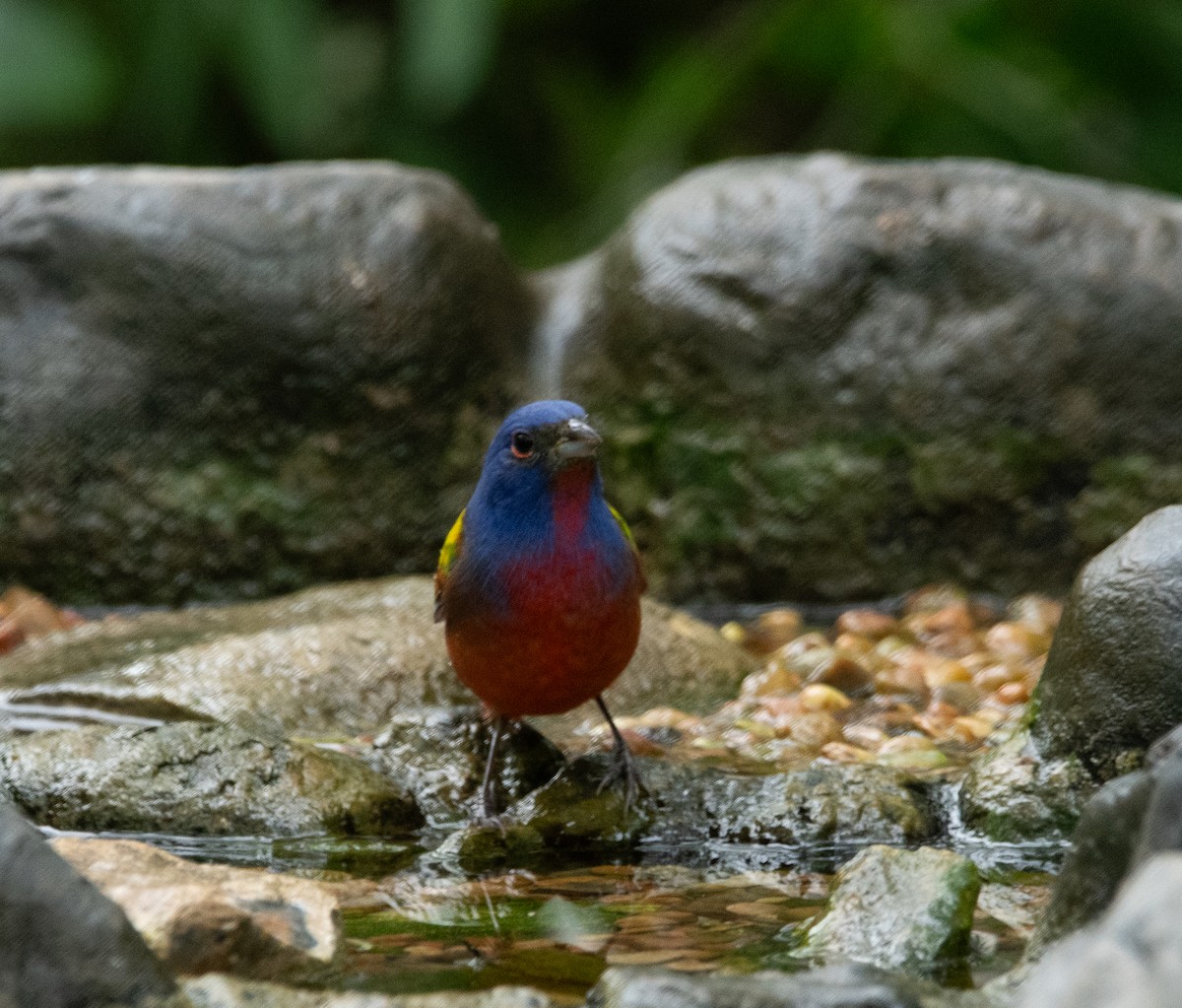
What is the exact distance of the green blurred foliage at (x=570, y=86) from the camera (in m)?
9.14

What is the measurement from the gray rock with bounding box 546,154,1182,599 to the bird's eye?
2.64 metres

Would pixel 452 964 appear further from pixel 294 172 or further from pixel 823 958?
pixel 294 172

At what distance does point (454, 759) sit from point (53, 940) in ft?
6.19

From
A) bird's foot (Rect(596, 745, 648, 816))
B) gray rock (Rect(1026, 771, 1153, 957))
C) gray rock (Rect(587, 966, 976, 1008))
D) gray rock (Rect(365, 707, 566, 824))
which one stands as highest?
gray rock (Rect(1026, 771, 1153, 957))

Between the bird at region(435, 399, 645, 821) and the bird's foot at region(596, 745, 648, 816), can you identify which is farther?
the bird's foot at region(596, 745, 648, 816)

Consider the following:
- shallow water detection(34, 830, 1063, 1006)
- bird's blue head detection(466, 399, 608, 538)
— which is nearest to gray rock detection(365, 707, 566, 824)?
shallow water detection(34, 830, 1063, 1006)

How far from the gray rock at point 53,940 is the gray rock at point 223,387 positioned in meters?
4.32

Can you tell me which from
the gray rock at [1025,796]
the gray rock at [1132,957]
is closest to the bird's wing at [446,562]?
the gray rock at [1025,796]

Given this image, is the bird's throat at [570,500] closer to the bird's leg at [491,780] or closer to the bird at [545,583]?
the bird at [545,583]

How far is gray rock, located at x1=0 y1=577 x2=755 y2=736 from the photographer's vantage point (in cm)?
508

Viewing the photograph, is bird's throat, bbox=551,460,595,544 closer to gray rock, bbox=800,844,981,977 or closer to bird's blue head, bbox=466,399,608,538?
bird's blue head, bbox=466,399,608,538

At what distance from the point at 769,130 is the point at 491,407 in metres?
5.46

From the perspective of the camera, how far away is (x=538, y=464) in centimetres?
405

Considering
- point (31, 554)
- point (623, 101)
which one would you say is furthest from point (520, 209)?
point (31, 554)
